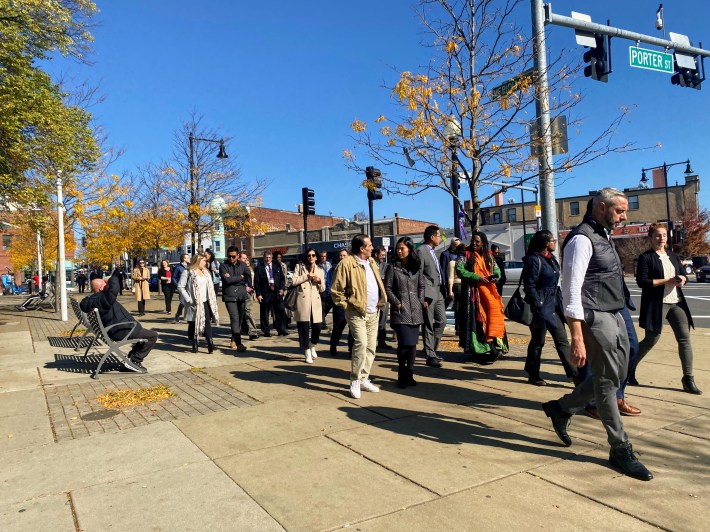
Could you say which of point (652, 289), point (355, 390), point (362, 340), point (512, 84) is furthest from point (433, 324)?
point (512, 84)

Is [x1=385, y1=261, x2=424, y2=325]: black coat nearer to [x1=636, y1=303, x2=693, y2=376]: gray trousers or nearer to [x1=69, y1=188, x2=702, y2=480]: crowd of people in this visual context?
[x1=69, y1=188, x2=702, y2=480]: crowd of people

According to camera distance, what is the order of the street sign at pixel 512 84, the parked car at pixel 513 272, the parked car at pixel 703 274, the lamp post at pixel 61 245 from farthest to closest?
the parked car at pixel 513 272, the parked car at pixel 703 274, the lamp post at pixel 61 245, the street sign at pixel 512 84

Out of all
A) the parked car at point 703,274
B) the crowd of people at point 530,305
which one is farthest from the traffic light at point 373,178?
the parked car at point 703,274

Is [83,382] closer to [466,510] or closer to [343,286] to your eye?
[343,286]

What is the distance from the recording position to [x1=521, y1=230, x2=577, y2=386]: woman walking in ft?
19.2

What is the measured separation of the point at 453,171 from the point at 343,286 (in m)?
3.94

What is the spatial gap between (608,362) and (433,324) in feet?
13.0

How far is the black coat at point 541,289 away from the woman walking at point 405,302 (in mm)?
1265

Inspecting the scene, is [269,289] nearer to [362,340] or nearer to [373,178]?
[373,178]

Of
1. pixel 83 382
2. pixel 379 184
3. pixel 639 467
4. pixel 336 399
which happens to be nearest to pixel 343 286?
pixel 336 399

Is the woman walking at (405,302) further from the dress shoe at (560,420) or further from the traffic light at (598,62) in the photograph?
the traffic light at (598,62)

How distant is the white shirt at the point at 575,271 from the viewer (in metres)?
3.38

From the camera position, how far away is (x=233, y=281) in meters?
8.88

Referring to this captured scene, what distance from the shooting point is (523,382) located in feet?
19.6
